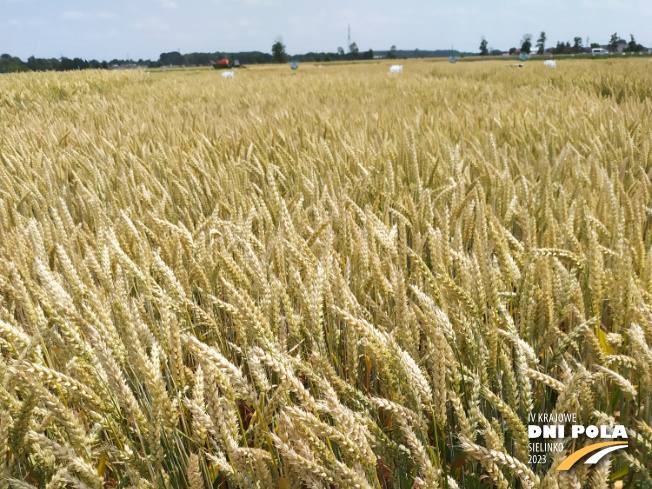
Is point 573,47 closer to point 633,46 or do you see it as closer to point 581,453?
point 633,46

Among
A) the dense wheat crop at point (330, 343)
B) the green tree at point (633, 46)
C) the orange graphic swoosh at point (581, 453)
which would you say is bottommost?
the orange graphic swoosh at point (581, 453)

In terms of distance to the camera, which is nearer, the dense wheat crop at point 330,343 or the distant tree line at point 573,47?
the dense wheat crop at point 330,343

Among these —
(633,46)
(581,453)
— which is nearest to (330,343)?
(581,453)

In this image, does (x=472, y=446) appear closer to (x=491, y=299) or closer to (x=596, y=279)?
(x=491, y=299)

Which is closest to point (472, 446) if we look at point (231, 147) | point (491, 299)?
point (491, 299)

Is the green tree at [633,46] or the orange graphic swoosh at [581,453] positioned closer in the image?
the orange graphic swoosh at [581,453]

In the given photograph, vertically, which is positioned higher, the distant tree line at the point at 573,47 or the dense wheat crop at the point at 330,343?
the distant tree line at the point at 573,47

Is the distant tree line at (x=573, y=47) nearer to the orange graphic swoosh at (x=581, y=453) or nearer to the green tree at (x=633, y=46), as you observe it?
the green tree at (x=633, y=46)

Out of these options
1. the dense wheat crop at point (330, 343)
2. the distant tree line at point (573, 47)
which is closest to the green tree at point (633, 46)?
the distant tree line at point (573, 47)

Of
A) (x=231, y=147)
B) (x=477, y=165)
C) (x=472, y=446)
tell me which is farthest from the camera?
(x=231, y=147)

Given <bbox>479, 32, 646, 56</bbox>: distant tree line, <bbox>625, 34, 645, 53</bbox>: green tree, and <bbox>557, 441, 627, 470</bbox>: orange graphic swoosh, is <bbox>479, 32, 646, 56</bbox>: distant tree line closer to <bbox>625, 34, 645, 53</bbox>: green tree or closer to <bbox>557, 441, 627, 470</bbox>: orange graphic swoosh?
<bbox>625, 34, 645, 53</bbox>: green tree

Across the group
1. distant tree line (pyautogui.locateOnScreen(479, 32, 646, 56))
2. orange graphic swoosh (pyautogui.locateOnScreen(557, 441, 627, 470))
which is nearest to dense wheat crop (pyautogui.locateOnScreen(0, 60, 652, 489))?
orange graphic swoosh (pyautogui.locateOnScreen(557, 441, 627, 470))

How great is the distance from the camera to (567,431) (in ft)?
2.53

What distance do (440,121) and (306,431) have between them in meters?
2.75
